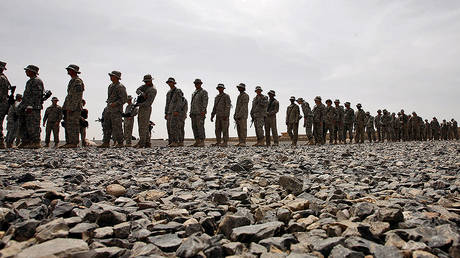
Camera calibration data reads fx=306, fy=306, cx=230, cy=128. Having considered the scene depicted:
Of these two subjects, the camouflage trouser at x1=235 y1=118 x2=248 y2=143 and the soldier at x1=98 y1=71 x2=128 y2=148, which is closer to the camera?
the soldier at x1=98 y1=71 x2=128 y2=148

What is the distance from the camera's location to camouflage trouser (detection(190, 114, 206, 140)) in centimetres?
1159

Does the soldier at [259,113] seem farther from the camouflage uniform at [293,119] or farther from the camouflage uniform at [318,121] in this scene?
the camouflage uniform at [318,121]

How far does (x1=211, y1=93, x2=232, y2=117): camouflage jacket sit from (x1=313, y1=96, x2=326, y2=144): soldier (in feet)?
19.7

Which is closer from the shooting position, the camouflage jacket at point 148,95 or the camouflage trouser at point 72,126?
the camouflage trouser at point 72,126

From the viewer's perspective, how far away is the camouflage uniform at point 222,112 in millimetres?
11719

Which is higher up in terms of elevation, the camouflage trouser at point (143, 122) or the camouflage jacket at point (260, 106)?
the camouflage jacket at point (260, 106)

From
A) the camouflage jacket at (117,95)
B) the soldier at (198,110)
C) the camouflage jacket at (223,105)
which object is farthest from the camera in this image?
the camouflage jacket at (223,105)

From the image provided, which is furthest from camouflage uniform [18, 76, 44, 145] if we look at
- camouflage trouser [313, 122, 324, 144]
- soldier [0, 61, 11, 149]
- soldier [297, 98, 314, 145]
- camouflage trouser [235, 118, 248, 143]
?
camouflage trouser [313, 122, 324, 144]

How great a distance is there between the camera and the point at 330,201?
2.46m

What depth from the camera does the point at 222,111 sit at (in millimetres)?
11766

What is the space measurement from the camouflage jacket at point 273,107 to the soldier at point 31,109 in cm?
840

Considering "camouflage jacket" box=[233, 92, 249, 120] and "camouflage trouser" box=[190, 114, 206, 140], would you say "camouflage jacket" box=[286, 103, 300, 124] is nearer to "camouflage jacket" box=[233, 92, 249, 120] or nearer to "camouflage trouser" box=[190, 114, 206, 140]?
"camouflage jacket" box=[233, 92, 249, 120]

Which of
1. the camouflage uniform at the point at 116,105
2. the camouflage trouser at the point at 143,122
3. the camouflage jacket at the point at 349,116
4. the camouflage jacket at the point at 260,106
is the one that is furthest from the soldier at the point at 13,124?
the camouflage jacket at the point at 349,116

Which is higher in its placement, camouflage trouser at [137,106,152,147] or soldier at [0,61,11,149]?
soldier at [0,61,11,149]
